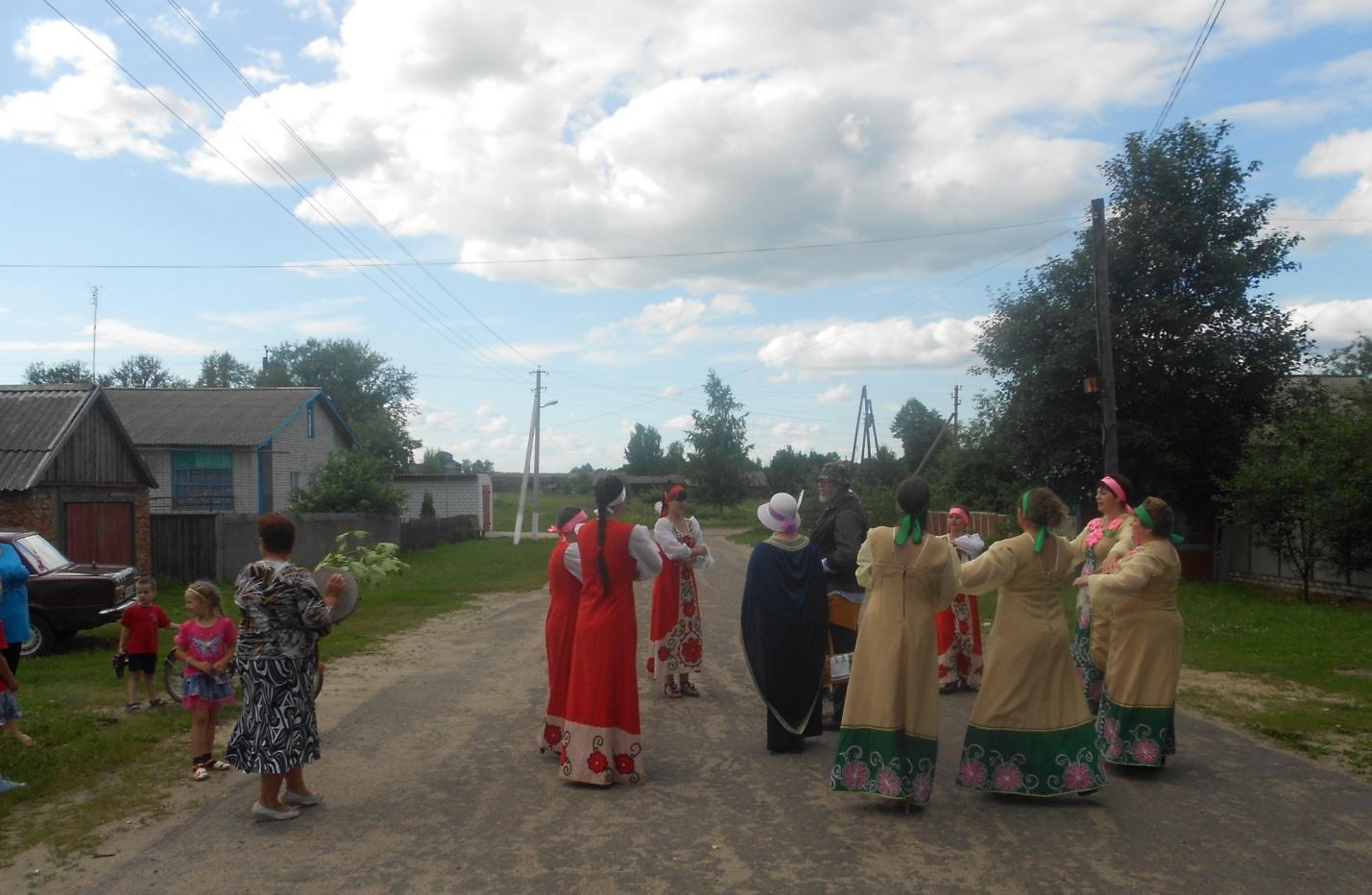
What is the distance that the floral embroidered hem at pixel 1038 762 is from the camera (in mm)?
6012

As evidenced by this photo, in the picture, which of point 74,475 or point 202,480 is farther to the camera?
point 202,480

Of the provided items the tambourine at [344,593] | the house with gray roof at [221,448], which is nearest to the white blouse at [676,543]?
the tambourine at [344,593]

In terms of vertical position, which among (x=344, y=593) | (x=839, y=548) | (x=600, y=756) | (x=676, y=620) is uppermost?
(x=839, y=548)

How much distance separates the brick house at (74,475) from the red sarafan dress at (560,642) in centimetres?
1508

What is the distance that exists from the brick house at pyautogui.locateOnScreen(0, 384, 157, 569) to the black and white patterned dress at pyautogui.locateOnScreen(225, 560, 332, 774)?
15263mm

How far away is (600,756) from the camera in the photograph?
252 inches

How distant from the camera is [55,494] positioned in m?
19.2

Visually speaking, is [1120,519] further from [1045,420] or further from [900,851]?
[1045,420]

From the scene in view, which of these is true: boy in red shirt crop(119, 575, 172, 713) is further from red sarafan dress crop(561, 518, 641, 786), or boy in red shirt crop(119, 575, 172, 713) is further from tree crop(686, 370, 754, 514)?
tree crop(686, 370, 754, 514)

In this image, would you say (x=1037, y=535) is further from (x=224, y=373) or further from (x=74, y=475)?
(x=224, y=373)

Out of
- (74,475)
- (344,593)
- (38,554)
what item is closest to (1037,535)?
(344,593)

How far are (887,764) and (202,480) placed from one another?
1207 inches

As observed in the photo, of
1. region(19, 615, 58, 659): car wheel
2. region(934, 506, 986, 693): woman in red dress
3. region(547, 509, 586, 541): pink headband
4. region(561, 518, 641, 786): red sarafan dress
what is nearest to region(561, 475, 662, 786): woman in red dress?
region(561, 518, 641, 786): red sarafan dress

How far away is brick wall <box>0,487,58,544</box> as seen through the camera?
18.5 m
